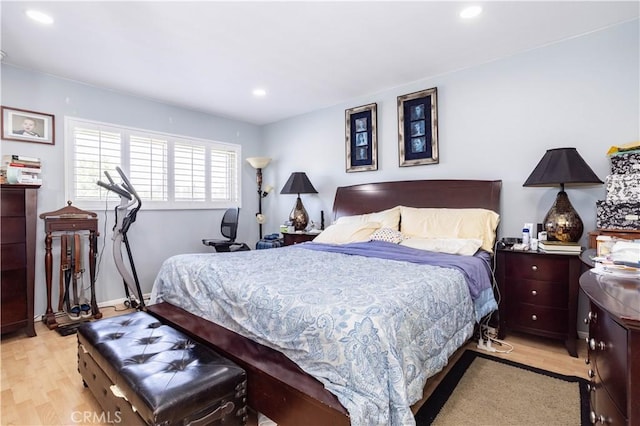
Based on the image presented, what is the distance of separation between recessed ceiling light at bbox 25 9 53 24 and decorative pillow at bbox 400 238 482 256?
3401mm

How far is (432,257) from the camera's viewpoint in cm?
249

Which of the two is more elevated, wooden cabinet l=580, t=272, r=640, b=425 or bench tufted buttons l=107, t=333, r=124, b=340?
wooden cabinet l=580, t=272, r=640, b=425

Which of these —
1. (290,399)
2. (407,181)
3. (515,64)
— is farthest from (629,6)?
(290,399)

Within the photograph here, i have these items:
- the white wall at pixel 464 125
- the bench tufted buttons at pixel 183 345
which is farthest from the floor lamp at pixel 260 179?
the bench tufted buttons at pixel 183 345

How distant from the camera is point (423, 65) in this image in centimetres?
323

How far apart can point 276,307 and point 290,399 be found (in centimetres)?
41

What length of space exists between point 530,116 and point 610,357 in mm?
2564

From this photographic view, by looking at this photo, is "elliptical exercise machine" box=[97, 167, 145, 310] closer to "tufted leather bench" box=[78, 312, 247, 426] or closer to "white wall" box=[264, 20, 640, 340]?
"tufted leather bench" box=[78, 312, 247, 426]

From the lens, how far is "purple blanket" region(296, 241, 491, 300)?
7.30ft

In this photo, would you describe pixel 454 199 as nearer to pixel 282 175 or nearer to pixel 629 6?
pixel 629 6

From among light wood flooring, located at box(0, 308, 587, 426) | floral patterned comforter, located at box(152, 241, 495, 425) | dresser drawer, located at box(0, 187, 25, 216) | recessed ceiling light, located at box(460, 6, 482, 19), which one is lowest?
light wood flooring, located at box(0, 308, 587, 426)

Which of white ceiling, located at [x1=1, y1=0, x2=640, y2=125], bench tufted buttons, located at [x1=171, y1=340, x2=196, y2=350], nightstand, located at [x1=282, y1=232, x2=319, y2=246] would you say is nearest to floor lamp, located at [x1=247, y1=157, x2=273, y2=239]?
nightstand, located at [x1=282, y1=232, x2=319, y2=246]

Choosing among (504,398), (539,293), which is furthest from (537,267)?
(504,398)

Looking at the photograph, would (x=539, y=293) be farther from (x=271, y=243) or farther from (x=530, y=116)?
(x=271, y=243)
